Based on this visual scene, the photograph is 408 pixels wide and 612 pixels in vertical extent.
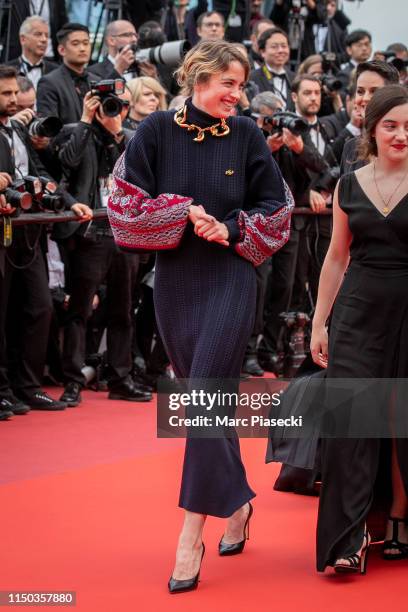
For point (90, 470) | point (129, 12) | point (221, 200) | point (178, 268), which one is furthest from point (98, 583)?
point (129, 12)

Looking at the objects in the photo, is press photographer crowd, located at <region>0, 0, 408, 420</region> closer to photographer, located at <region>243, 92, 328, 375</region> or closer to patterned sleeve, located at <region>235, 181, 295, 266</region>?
photographer, located at <region>243, 92, 328, 375</region>

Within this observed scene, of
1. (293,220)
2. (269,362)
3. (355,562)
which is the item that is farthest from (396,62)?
(355,562)

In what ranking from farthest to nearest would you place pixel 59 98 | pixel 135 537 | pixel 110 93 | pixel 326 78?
pixel 326 78 < pixel 59 98 < pixel 110 93 < pixel 135 537

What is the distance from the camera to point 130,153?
3832 millimetres

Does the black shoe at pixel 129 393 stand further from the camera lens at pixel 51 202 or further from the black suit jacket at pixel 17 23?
the black suit jacket at pixel 17 23

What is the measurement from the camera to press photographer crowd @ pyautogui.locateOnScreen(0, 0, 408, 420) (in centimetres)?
648

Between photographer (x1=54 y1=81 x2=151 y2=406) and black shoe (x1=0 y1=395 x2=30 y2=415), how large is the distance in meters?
0.38

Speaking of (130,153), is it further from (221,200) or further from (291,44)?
(291,44)

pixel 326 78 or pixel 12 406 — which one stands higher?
pixel 326 78

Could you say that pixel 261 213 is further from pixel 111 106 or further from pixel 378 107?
pixel 111 106

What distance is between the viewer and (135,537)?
4164 mm

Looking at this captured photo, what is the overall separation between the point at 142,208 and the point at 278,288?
4.29m

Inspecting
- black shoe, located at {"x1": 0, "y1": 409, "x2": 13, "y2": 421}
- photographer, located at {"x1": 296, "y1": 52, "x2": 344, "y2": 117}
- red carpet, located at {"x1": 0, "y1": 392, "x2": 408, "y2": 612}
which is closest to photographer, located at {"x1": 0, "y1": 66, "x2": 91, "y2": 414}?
black shoe, located at {"x1": 0, "y1": 409, "x2": 13, "y2": 421}

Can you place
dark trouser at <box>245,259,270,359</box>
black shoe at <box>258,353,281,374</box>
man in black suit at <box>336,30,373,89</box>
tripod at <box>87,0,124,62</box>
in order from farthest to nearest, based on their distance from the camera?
1. man in black suit at <box>336,30,373,89</box>
2. tripod at <box>87,0,124,62</box>
3. black shoe at <box>258,353,281,374</box>
4. dark trouser at <box>245,259,270,359</box>
